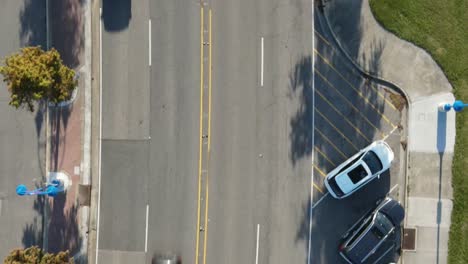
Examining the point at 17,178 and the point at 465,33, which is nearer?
the point at 465,33

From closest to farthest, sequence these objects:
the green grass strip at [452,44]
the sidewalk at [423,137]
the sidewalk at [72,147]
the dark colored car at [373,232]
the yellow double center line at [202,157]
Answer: the dark colored car at [373,232] < the green grass strip at [452,44] < the sidewalk at [423,137] < the yellow double center line at [202,157] < the sidewalk at [72,147]

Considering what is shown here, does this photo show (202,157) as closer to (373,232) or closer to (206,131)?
(206,131)

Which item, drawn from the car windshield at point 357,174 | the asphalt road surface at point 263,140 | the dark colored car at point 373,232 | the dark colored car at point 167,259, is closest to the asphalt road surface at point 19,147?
the dark colored car at point 167,259

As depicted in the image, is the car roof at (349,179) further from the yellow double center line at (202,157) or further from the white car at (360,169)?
the yellow double center line at (202,157)

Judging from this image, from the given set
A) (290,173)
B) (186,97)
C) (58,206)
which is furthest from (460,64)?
(58,206)

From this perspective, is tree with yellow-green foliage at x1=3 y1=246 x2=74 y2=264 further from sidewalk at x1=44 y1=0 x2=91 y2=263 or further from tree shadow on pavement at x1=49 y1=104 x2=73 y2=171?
tree shadow on pavement at x1=49 y1=104 x2=73 y2=171

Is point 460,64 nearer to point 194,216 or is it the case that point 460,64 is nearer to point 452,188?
point 452,188

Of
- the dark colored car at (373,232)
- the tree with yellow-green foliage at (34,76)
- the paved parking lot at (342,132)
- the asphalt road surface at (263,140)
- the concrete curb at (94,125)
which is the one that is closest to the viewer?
the tree with yellow-green foliage at (34,76)
